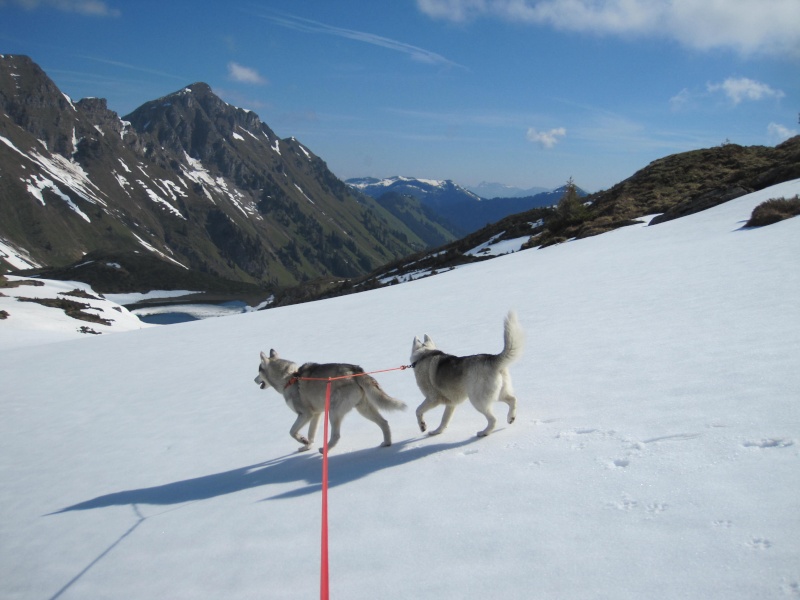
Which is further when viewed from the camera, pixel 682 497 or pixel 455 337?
pixel 455 337

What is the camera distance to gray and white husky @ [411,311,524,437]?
5539 millimetres

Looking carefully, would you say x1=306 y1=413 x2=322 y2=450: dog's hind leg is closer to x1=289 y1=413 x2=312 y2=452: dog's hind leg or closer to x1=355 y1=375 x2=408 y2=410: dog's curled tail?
x1=289 y1=413 x2=312 y2=452: dog's hind leg

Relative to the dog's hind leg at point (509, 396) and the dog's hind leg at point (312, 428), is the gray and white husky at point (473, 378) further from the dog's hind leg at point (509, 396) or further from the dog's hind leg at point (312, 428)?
the dog's hind leg at point (312, 428)

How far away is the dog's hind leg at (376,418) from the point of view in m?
6.44

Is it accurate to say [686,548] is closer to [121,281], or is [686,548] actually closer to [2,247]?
[121,281]

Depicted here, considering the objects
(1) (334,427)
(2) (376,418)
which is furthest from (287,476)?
(2) (376,418)

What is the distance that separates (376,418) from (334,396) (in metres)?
0.66

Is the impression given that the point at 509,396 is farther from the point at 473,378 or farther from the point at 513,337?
the point at 513,337

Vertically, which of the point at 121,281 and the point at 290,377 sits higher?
the point at 121,281

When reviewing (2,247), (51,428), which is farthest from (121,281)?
(51,428)

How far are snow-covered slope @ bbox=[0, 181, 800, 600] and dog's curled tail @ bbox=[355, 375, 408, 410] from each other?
538 millimetres

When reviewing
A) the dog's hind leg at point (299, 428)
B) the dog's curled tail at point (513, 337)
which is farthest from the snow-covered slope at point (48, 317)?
the dog's curled tail at point (513, 337)

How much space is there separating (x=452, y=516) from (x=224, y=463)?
4.34 meters

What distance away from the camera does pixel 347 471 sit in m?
5.82
